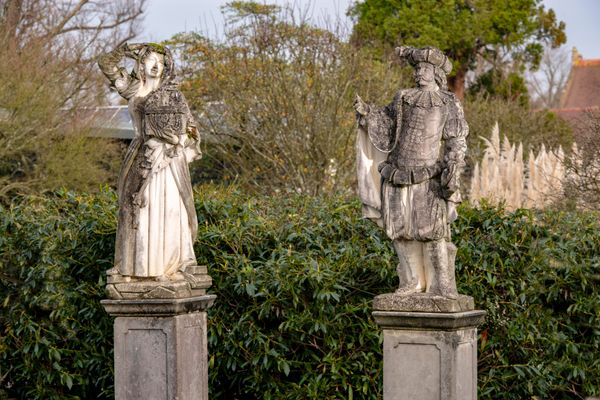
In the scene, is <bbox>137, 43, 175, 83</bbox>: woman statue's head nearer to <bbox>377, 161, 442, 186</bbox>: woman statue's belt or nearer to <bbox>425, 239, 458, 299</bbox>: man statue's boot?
<bbox>377, 161, 442, 186</bbox>: woman statue's belt

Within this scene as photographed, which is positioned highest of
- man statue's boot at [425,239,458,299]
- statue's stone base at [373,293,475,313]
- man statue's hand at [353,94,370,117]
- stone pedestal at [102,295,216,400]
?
man statue's hand at [353,94,370,117]

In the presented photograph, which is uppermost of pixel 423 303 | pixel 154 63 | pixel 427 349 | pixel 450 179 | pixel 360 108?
pixel 154 63

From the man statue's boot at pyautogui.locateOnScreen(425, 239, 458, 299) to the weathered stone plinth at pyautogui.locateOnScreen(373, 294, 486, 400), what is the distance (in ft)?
0.27

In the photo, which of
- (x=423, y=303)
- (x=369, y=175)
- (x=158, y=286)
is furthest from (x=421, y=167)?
(x=158, y=286)

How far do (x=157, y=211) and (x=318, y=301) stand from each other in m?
1.82

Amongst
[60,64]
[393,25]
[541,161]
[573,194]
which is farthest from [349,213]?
[393,25]

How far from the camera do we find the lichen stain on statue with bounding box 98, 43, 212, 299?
27.0 ft

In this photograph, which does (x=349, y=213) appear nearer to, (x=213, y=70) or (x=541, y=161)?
(x=541, y=161)

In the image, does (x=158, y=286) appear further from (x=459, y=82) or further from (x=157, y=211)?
(x=459, y=82)

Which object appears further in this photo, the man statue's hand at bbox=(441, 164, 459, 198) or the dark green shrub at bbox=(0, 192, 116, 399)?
the dark green shrub at bbox=(0, 192, 116, 399)

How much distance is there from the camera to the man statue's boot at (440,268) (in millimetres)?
7480

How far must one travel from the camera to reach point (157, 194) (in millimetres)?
8250

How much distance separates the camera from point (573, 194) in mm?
14383

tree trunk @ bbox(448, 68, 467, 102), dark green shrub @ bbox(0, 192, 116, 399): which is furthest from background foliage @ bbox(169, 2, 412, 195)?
tree trunk @ bbox(448, 68, 467, 102)
